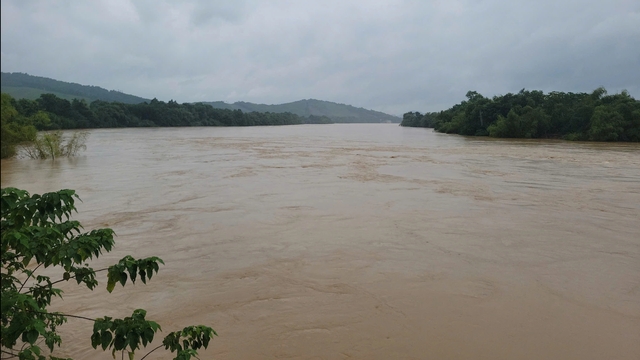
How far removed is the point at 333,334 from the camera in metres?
4.07

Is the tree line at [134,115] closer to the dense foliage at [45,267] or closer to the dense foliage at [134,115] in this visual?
the dense foliage at [134,115]

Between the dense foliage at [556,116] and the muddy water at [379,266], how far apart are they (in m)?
26.3

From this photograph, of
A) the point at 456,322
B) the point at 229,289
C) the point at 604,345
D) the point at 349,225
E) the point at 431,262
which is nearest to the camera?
the point at 604,345

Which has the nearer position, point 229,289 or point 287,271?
point 229,289

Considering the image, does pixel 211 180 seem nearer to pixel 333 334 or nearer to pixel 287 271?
pixel 287 271

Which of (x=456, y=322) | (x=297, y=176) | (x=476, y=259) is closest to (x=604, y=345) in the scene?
(x=456, y=322)

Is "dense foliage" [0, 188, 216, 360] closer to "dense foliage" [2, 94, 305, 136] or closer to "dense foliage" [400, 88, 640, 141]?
"dense foliage" [2, 94, 305, 136]

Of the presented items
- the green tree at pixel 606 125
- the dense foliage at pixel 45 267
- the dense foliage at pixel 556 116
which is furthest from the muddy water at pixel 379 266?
the dense foliage at pixel 556 116

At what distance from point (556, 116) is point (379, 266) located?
41.6 m

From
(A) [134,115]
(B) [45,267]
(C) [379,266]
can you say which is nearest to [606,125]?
(C) [379,266]

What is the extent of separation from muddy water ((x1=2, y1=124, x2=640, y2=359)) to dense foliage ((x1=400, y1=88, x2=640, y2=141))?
2631 centimetres

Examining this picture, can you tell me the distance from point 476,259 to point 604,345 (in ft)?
7.46

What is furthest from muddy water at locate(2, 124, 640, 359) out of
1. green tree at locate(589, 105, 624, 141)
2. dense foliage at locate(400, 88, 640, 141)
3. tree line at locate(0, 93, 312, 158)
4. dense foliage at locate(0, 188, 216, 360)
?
dense foliage at locate(400, 88, 640, 141)

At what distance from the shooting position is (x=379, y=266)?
5.82 metres
